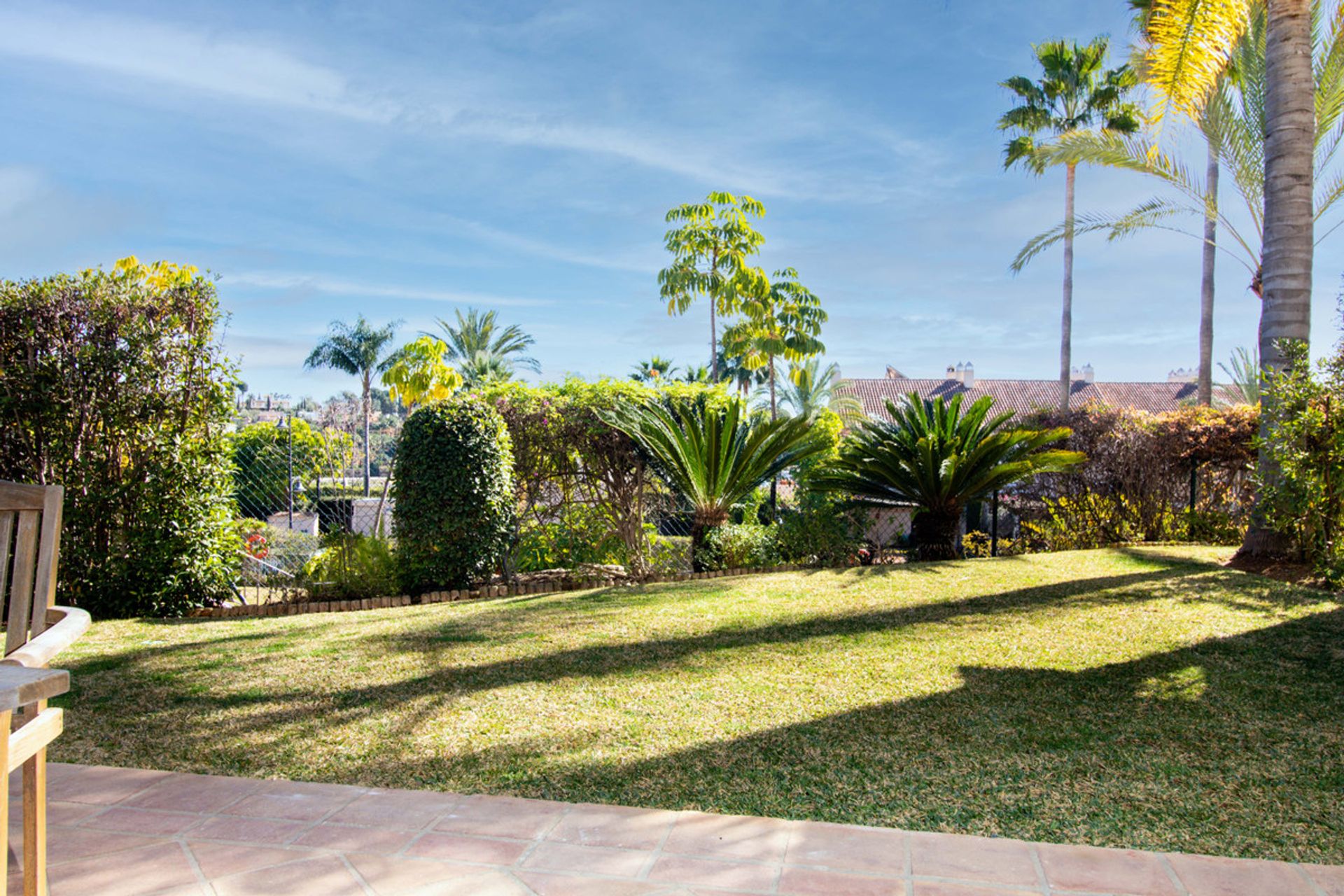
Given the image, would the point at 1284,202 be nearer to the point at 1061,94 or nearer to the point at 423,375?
the point at 423,375

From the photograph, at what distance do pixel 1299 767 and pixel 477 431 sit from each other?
621 cm

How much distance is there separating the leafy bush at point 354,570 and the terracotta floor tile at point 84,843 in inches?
192

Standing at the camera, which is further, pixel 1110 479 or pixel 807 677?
pixel 1110 479

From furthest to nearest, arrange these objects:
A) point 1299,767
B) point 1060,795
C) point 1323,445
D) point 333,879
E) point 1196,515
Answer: point 1196,515, point 1323,445, point 1299,767, point 1060,795, point 333,879

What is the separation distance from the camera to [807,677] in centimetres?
448

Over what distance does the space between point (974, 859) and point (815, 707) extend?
57.7 inches

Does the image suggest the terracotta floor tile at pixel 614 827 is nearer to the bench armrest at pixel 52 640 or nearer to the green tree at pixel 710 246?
the bench armrest at pixel 52 640

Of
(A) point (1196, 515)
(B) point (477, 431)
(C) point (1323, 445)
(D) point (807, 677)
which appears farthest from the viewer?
(A) point (1196, 515)

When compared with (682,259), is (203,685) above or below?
below

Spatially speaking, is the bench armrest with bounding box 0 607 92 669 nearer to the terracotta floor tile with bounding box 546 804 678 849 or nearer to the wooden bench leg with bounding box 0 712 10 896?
the wooden bench leg with bounding box 0 712 10 896

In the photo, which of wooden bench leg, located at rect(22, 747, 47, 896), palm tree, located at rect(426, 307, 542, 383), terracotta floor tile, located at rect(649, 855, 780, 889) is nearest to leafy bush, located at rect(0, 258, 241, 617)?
wooden bench leg, located at rect(22, 747, 47, 896)

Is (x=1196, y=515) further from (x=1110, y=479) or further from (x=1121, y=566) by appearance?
(x=1121, y=566)

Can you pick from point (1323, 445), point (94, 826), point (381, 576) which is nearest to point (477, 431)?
point (381, 576)

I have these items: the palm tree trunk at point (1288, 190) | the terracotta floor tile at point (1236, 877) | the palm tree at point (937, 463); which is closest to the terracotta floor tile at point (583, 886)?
the terracotta floor tile at point (1236, 877)
